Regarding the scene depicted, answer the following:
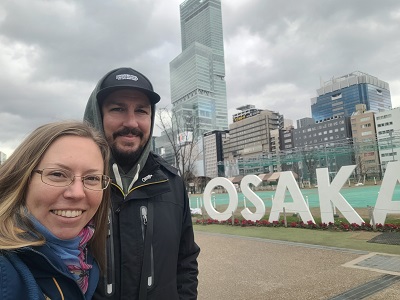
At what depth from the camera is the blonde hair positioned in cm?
110

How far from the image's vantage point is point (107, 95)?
1.84m

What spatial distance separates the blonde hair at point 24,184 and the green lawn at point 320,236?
791 centimetres

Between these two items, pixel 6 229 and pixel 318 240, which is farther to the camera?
pixel 318 240

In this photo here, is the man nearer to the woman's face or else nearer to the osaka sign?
the woman's face

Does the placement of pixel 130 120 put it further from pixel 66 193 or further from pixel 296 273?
pixel 296 273

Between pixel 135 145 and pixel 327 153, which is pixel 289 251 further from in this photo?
pixel 327 153

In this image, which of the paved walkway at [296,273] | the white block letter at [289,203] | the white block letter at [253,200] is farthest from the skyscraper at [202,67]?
the paved walkway at [296,273]

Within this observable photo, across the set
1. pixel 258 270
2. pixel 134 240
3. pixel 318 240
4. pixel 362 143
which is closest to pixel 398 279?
pixel 258 270

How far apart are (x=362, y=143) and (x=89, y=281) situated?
40.2m

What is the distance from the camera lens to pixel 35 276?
1.10 m

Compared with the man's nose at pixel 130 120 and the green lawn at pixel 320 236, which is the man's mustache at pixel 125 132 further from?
the green lawn at pixel 320 236

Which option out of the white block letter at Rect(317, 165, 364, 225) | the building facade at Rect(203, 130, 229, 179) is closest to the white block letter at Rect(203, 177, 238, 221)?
the white block letter at Rect(317, 165, 364, 225)

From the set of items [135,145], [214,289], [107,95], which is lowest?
[214,289]

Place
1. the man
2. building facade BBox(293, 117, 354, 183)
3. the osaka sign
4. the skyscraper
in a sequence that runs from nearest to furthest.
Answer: the man, the osaka sign, building facade BBox(293, 117, 354, 183), the skyscraper
